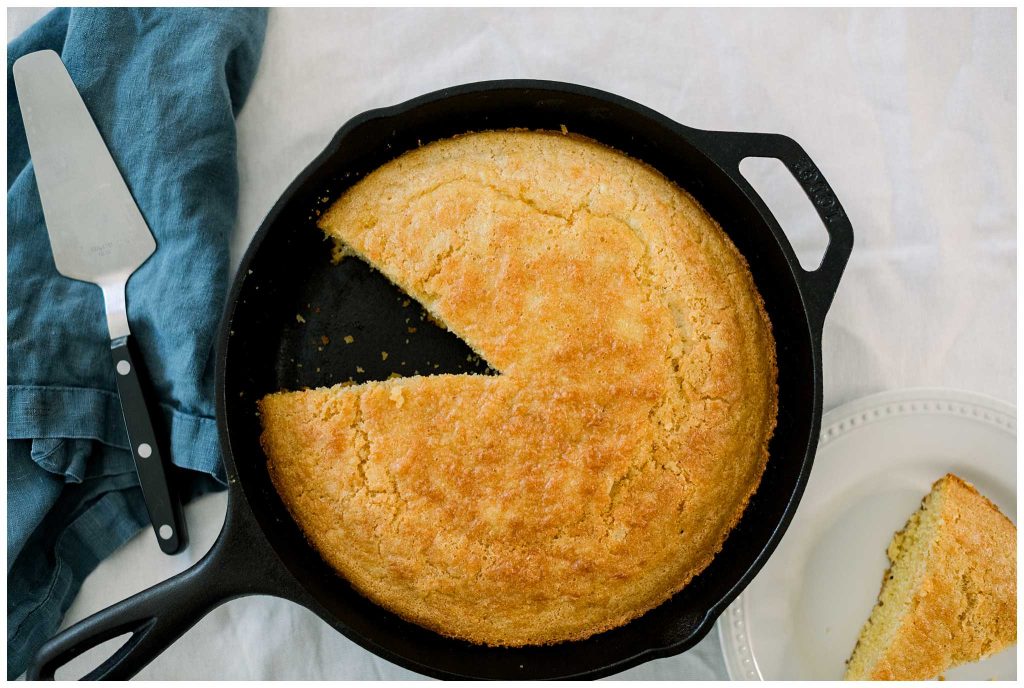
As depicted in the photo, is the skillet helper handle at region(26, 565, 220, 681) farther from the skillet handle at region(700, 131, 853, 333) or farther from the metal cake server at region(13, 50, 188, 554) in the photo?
the skillet handle at region(700, 131, 853, 333)

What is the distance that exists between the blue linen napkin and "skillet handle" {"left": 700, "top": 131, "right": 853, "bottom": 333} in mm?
1461

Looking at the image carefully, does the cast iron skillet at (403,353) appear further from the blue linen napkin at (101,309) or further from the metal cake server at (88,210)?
Result: the metal cake server at (88,210)

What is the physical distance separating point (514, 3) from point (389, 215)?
2.93 feet

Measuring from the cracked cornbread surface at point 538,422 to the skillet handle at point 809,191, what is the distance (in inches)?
7.4

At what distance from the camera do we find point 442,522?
5.81 ft

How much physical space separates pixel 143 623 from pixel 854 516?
6.40 ft

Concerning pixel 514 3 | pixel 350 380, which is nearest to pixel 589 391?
pixel 350 380

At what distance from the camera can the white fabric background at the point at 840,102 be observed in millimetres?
2205

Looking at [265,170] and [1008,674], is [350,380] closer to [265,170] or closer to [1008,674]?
[265,170]

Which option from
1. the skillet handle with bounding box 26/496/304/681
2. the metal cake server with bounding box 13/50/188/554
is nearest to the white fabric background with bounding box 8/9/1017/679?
the metal cake server with bounding box 13/50/188/554

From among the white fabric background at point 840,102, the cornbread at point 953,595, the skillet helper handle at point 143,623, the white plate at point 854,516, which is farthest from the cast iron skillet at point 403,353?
the cornbread at point 953,595

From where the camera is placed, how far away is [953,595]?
2.05 m

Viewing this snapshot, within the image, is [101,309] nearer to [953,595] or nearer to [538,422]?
[538,422]

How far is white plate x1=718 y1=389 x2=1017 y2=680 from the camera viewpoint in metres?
2.01
